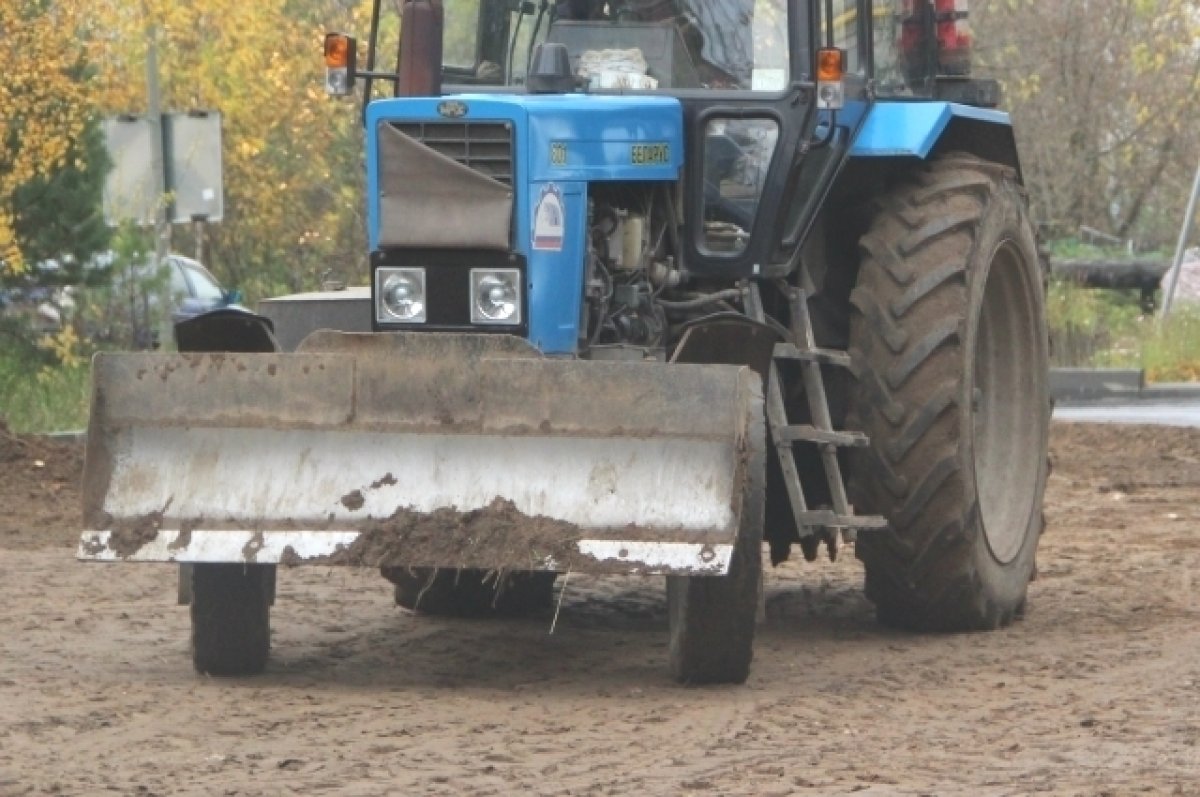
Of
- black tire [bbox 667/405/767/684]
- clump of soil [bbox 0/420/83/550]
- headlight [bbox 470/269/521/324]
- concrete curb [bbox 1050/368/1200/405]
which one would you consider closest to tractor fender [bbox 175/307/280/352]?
headlight [bbox 470/269/521/324]

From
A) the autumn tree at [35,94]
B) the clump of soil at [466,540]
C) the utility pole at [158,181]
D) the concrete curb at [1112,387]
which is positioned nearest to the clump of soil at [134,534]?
the clump of soil at [466,540]

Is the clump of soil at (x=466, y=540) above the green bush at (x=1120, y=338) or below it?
above

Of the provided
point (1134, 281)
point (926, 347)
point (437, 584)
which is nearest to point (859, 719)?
point (926, 347)

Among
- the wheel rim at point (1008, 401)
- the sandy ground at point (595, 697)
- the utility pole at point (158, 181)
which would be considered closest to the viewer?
the sandy ground at point (595, 697)

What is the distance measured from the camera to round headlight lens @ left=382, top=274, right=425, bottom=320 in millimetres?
8148

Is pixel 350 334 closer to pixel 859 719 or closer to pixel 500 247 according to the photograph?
pixel 500 247

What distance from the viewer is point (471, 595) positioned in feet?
31.4

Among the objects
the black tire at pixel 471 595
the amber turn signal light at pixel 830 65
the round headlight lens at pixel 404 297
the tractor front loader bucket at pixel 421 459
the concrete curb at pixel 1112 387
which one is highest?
the amber turn signal light at pixel 830 65

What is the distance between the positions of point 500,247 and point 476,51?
54.1 inches

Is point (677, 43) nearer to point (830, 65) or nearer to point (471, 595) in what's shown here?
point (830, 65)

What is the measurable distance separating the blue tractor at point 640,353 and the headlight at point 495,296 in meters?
0.01

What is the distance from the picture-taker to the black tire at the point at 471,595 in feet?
30.8

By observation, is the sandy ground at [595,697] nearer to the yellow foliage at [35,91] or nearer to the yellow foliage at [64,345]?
the yellow foliage at [35,91]

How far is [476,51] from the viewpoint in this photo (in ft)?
30.1
